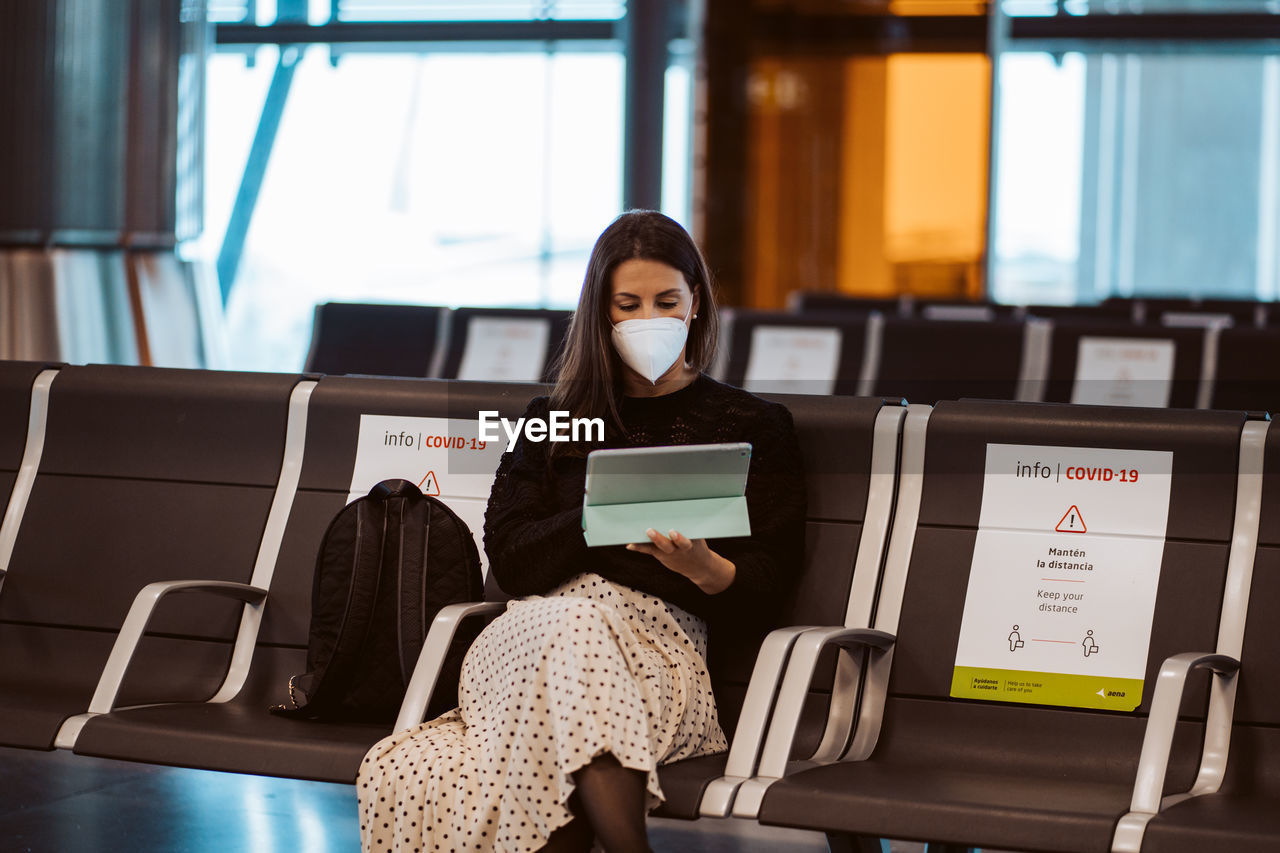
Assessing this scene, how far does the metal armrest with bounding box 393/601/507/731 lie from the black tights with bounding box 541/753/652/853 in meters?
0.40

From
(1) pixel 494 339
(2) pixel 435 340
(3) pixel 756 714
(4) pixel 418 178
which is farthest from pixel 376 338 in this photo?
(4) pixel 418 178

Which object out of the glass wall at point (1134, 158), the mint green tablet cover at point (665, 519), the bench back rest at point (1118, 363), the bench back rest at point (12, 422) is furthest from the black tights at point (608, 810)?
the glass wall at point (1134, 158)

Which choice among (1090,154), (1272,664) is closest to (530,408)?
(1272,664)

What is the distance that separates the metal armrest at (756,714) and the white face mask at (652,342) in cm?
54

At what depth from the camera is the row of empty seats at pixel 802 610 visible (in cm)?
220

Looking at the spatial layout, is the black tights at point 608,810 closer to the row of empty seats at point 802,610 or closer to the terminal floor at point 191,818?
the row of empty seats at point 802,610

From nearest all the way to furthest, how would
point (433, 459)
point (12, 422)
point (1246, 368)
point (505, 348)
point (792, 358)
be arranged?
point (433, 459), point (12, 422), point (1246, 368), point (792, 358), point (505, 348)

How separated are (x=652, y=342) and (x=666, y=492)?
0.42 m

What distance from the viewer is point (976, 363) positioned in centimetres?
584

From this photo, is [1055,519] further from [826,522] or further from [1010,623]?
[826,522]

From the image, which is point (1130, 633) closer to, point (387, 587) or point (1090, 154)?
point (387, 587)

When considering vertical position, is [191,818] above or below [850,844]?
below

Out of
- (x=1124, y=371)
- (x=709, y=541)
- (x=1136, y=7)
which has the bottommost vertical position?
(x=709, y=541)

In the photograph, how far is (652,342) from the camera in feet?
8.46
